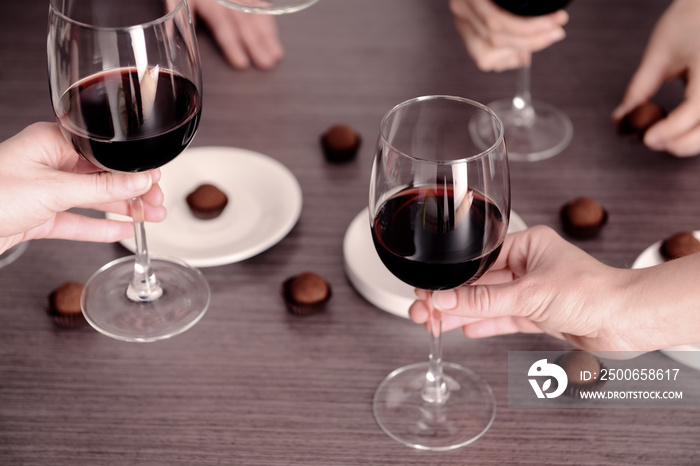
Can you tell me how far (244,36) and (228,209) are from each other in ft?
1.60

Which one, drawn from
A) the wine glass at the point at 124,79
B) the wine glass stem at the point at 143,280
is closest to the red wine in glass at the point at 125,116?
the wine glass at the point at 124,79

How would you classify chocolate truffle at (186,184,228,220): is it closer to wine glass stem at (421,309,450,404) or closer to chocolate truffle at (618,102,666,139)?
wine glass stem at (421,309,450,404)

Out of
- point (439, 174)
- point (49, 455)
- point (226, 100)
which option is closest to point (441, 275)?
point (439, 174)

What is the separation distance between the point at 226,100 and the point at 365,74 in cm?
29

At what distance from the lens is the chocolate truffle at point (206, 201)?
1.34 metres

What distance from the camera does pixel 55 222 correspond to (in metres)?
1.22

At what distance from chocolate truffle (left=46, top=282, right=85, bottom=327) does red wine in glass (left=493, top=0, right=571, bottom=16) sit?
88 cm

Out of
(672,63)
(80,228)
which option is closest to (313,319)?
(80,228)

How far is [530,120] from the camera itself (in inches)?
60.8

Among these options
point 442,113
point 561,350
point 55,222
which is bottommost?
point 561,350

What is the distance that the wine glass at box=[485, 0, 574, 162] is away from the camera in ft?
4.74

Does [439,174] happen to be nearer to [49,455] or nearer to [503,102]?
[49,455]

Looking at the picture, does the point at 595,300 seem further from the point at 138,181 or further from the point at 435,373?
the point at 138,181

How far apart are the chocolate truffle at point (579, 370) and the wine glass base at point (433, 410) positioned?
108mm
